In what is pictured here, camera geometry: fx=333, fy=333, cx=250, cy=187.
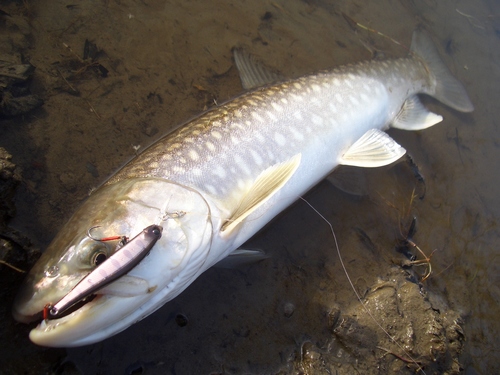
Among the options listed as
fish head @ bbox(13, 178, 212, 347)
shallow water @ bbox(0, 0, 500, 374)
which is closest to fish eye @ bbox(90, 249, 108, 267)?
fish head @ bbox(13, 178, 212, 347)

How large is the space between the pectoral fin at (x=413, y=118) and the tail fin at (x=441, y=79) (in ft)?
2.18

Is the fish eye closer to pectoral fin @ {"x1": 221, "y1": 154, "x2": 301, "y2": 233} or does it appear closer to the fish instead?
the fish

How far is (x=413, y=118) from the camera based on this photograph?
13.2 feet

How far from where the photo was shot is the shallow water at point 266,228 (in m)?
2.52

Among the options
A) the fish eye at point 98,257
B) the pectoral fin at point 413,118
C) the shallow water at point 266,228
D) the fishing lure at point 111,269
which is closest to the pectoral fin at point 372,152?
the shallow water at point 266,228

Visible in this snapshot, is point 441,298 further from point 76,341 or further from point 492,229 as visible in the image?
point 76,341

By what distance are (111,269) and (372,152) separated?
2.58 meters

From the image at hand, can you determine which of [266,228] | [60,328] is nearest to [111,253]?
[60,328]

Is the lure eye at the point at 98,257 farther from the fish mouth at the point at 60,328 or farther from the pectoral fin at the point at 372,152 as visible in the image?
the pectoral fin at the point at 372,152

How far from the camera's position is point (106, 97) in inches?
131

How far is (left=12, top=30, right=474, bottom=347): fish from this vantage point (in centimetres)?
181

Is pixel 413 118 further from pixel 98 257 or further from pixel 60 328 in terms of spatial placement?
pixel 60 328

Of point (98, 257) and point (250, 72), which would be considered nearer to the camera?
point (98, 257)

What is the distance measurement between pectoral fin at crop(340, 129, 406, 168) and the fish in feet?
0.04
